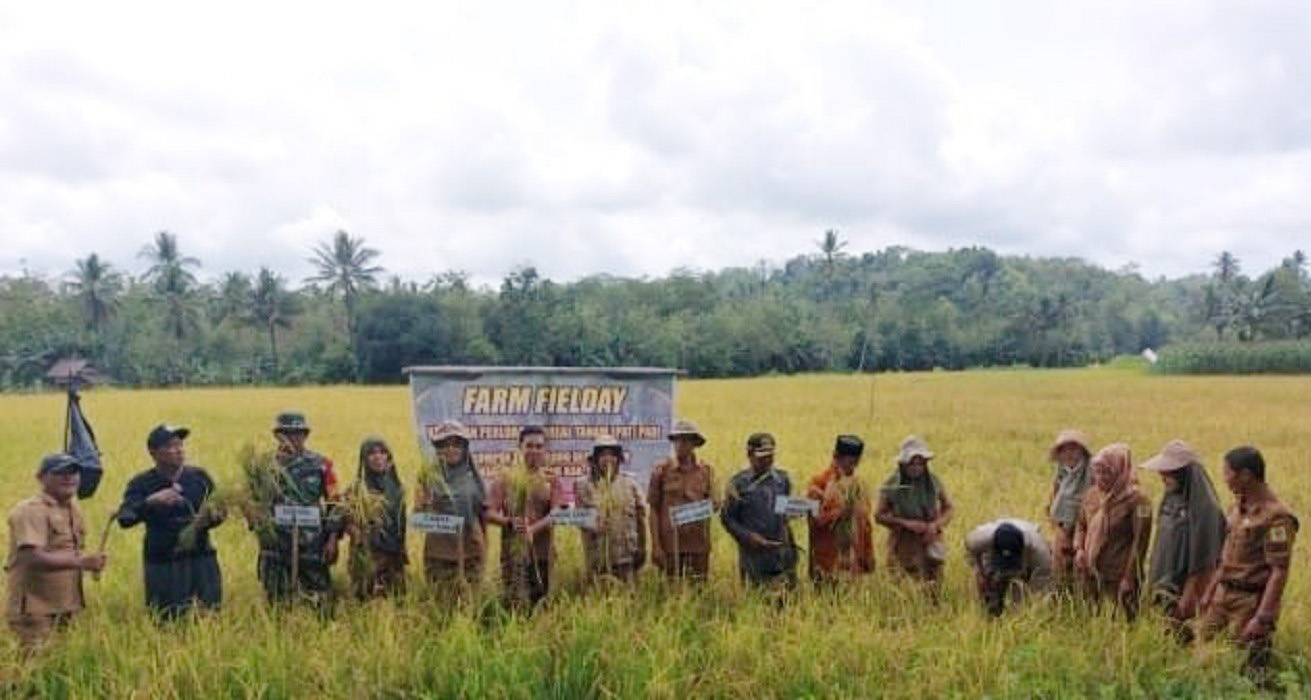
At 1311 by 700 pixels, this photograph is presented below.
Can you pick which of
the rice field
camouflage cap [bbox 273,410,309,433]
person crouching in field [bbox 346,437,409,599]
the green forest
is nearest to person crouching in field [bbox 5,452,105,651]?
the rice field

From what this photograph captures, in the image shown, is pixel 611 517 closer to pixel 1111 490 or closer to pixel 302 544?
pixel 302 544

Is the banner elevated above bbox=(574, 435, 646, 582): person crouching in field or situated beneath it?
elevated above

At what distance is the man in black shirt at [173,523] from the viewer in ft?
18.7

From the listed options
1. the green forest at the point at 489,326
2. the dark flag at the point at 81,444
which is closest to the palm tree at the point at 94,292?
the green forest at the point at 489,326

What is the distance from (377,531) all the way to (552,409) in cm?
237

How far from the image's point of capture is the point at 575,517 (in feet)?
19.3

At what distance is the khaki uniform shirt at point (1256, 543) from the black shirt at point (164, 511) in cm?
565

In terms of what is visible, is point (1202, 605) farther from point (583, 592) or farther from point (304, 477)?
point (304, 477)

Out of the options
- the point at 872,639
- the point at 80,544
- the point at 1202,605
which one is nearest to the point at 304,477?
the point at 80,544

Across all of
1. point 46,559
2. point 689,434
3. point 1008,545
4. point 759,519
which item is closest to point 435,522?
point 689,434

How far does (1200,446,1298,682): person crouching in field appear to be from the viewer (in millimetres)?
Result: 5051

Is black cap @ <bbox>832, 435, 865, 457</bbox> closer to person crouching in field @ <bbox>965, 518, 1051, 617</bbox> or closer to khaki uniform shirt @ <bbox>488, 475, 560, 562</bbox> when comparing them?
person crouching in field @ <bbox>965, 518, 1051, 617</bbox>

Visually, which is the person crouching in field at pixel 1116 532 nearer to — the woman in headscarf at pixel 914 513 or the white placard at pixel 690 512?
the woman in headscarf at pixel 914 513

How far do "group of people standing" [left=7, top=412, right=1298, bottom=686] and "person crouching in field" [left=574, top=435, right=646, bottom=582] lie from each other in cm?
1
